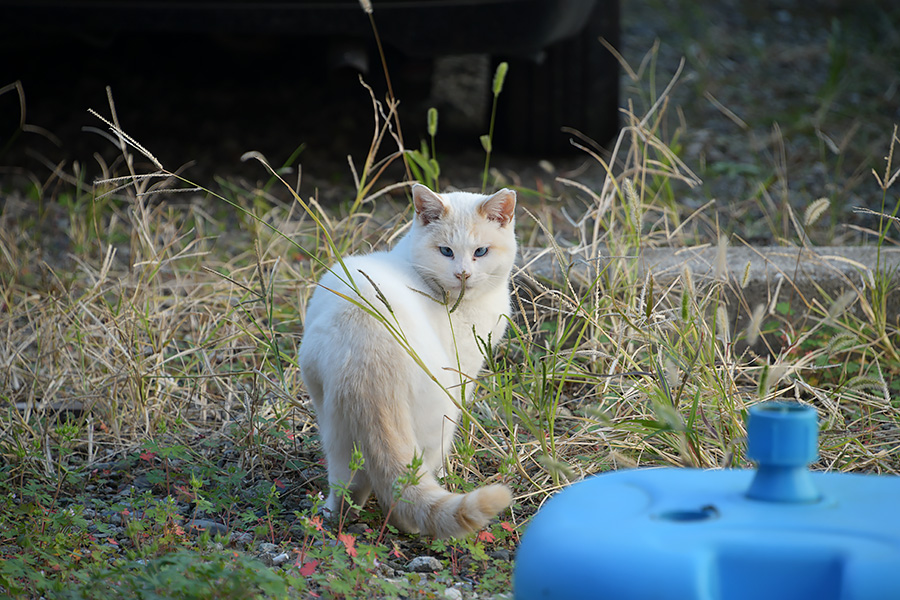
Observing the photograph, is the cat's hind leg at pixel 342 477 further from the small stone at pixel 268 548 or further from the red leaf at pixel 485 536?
the red leaf at pixel 485 536

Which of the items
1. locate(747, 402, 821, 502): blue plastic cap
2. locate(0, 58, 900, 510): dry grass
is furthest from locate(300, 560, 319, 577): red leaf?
locate(747, 402, 821, 502): blue plastic cap

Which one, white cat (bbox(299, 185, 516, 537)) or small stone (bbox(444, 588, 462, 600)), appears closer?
small stone (bbox(444, 588, 462, 600))

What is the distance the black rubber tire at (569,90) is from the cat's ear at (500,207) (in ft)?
6.99

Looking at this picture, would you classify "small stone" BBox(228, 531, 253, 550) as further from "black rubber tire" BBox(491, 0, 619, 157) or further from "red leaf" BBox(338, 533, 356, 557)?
"black rubber tire" BBox(491, 0, 619, 157)

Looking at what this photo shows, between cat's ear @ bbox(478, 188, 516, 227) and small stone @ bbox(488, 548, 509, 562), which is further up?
cat's ear @ bbox(478, 188, 516, 227)

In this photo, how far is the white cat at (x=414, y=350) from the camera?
178 cm

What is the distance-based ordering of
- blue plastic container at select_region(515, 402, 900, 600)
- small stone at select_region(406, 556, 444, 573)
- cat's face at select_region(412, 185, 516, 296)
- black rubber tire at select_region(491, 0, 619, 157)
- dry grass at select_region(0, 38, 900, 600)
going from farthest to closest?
black rubber tire at select_region(491, 0, 619, 157) → cat's face at select_region(412, 185, 516, 296) → dry grass at select_region(0, 38, 900, 600) → small stone at select_region(406, 556, 444, 573) → blue plastic container at select_region(515, 402, 900, 600)

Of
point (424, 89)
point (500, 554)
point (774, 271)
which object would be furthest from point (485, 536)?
Answer: point (424, 89)

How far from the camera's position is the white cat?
1.78m

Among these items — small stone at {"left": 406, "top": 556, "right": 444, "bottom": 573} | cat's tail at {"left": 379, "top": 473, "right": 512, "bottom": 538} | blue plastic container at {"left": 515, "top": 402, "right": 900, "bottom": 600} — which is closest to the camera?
blue plastic container at {"left": 515, "top": 402, "right": 900, "bottom": 600}

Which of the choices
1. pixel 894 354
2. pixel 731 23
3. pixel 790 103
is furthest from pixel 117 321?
pixel 731 23

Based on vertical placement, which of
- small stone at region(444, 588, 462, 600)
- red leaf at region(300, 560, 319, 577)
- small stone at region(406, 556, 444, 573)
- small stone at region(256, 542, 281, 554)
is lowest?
small stone at region(256, 542, 281, 554)

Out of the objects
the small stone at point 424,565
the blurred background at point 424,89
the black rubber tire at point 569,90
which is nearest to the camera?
the small stone at point 424,565

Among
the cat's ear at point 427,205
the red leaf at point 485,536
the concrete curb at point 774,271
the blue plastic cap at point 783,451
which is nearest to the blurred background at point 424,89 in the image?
the concrete curb at point 774,271
